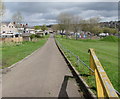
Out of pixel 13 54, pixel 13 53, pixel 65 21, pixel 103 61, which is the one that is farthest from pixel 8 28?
pixel 103 61

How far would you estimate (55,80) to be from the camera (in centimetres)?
739

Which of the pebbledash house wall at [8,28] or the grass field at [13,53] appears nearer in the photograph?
the grass field at [13,53]

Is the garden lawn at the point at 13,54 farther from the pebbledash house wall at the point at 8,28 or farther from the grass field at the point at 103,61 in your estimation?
the pebbledash house wall at the point at 8,28

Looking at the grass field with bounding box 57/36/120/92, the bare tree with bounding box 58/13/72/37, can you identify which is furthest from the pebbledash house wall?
the grass field with bounding box 57/36/120/92

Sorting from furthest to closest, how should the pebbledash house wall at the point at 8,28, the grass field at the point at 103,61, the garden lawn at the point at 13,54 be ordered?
1. the pebbledash house wall at the point at 8,28
2. the garden lawn at the point at 13,54
3. the grass field at the point at 103,61

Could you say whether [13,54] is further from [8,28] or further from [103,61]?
[8,28]

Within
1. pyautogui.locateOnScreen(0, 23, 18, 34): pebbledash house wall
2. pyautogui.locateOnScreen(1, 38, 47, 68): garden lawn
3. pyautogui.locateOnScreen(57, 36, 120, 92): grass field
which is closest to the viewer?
pyautogui.locateOnScreen(57, 36, 120, 92): grass field

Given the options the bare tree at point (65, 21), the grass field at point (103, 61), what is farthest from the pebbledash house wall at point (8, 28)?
the grass field at point (103, 61)

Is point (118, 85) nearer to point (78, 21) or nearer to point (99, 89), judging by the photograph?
point (99, 89)

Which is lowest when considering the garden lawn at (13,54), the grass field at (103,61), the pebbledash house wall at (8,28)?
the grass field at (103,61)

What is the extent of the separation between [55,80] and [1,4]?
26.8 meters

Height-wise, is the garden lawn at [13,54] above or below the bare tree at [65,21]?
below

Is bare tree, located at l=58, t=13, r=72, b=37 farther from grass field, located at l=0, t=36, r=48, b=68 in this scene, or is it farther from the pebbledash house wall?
grass field, located at l=0, t=36, r=48, b=68

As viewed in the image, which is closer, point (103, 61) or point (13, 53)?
point (103, 61)
